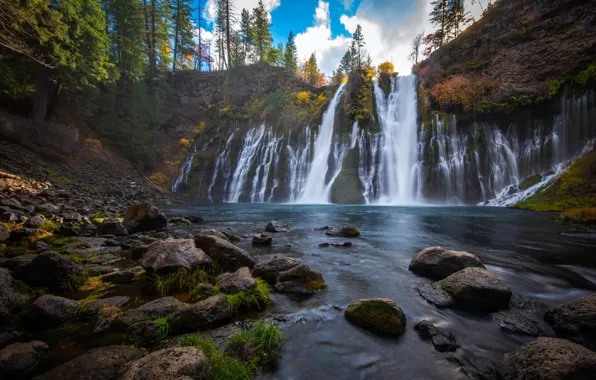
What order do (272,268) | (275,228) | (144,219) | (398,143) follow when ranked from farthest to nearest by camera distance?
(398,143) < (275,228) < (144,219) < (272,268)

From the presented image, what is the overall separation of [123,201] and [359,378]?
20226 millimetres

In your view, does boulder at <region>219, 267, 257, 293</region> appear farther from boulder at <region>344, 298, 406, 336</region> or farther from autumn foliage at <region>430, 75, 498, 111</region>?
autumn foliage at <region>430, 75, 498, 111</region>

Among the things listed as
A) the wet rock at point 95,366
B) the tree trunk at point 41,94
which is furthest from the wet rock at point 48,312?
the tree trunk at point 41,94

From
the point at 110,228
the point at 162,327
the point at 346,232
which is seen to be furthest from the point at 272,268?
the point at 110,228

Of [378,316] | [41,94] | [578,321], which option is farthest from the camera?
[41,94]

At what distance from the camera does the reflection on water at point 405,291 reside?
2.92 metres

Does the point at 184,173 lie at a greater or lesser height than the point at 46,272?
greater

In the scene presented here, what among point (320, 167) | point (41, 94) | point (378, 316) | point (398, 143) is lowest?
point (378, 316)

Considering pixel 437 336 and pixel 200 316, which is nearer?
pixel 437 336

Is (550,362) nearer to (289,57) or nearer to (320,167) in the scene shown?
(320,167)

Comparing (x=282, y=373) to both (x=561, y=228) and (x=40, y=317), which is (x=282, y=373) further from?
(x=561, y=228)

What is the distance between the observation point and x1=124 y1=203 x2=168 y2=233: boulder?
971 centimetres

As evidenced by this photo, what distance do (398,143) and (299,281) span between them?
2644 centimetres

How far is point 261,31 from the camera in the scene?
48.7 metres
